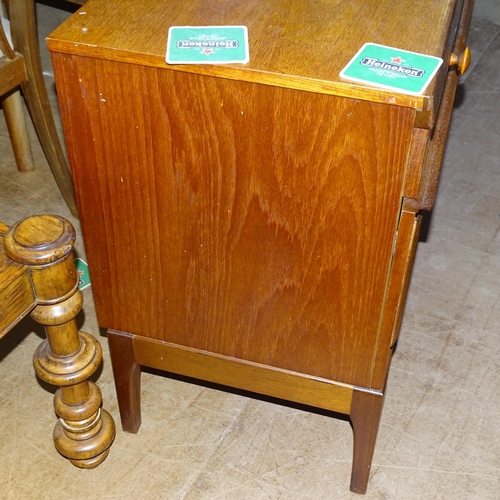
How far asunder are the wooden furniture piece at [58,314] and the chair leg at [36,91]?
89 cm

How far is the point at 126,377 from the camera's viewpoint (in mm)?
1581

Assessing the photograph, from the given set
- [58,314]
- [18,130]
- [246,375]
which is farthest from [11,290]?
[18,130]

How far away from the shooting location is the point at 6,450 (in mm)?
1692

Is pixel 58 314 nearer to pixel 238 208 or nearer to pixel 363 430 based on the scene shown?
pixel 238 208

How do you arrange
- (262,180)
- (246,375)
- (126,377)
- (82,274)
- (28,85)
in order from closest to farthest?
1. (262,180)
2. (246,375)
3. (126,377)
4. (28,85)
5. (82,274)

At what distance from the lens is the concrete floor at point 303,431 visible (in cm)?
164

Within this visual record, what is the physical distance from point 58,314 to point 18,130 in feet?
4.38

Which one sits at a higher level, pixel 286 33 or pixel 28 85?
pixel 286 33

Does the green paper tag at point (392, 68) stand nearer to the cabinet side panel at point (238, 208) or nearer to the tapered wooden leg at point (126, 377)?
the cabinet side panel at point (238, 208)

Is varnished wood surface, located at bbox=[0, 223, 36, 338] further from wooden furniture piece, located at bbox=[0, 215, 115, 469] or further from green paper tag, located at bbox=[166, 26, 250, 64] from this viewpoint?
green paper tag, located at bbox=[166, 26, 250, 64]

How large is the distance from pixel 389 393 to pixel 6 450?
890 millimetres

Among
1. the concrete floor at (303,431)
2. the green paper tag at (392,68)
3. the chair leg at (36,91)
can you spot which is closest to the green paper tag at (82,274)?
the concrete floor at (303,431)

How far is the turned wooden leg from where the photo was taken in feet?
4.61

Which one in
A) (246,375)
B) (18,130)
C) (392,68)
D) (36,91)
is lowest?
(18,130)
